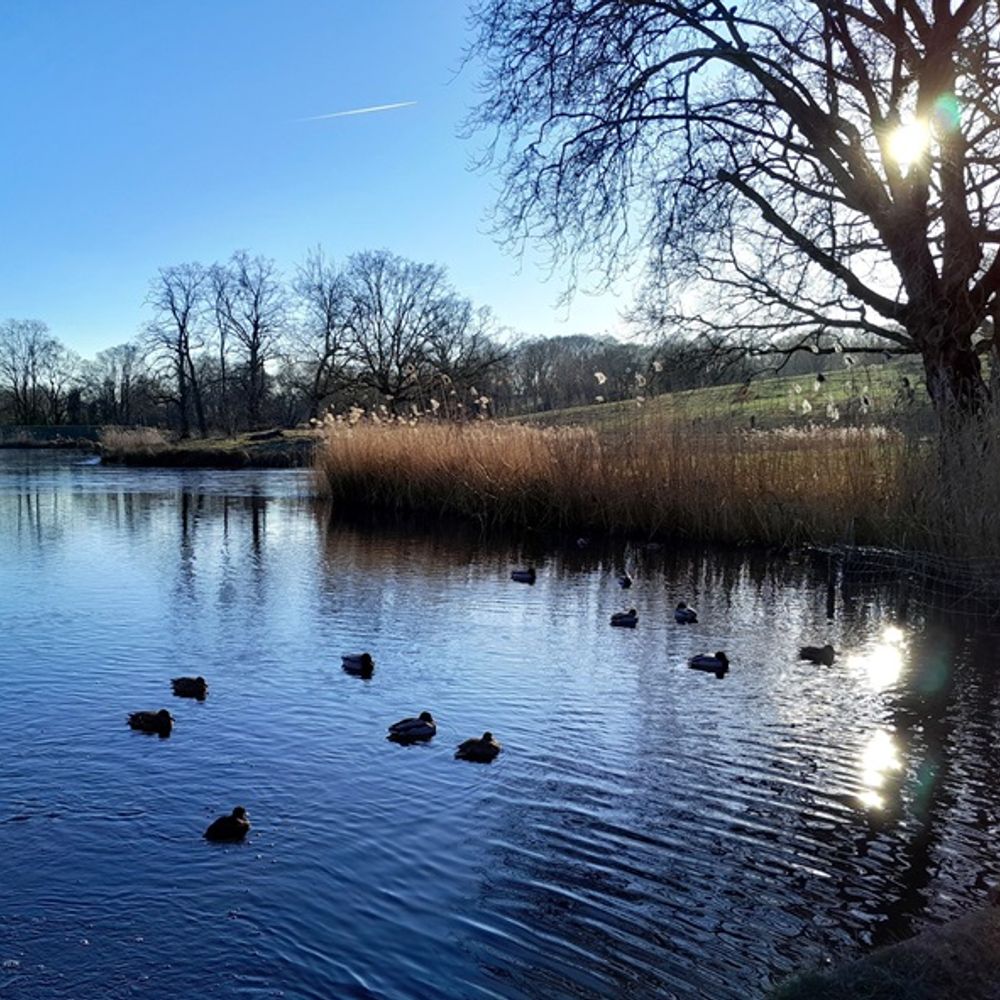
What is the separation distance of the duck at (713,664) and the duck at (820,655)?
727mm

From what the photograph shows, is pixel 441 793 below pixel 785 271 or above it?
below

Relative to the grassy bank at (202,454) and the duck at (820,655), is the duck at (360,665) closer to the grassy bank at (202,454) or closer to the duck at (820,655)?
the duck at (820,655)

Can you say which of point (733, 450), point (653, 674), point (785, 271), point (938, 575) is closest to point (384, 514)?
point (733, 450)

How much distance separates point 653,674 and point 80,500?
1773cm

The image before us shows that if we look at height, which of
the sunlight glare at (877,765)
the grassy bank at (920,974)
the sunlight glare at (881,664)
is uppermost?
the grassy bank at (920,974)

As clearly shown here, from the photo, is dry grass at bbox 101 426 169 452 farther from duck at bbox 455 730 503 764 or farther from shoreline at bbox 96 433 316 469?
duck at bbox 455 730 503 764

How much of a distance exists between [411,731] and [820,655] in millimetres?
3524

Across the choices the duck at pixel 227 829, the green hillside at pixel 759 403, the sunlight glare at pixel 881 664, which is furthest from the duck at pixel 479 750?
the green hillside at pixel 759 403

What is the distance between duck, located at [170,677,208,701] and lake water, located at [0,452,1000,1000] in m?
0.07

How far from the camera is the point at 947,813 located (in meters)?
4.27

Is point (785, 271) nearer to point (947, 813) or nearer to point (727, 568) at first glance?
point (727, 568)

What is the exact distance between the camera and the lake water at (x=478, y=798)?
311cm

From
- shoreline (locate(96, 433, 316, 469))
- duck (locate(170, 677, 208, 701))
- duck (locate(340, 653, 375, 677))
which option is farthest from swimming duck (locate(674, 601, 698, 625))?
shoreline (locate(96, 433, 316, 469))

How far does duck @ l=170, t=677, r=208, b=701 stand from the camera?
5832 millimetres
